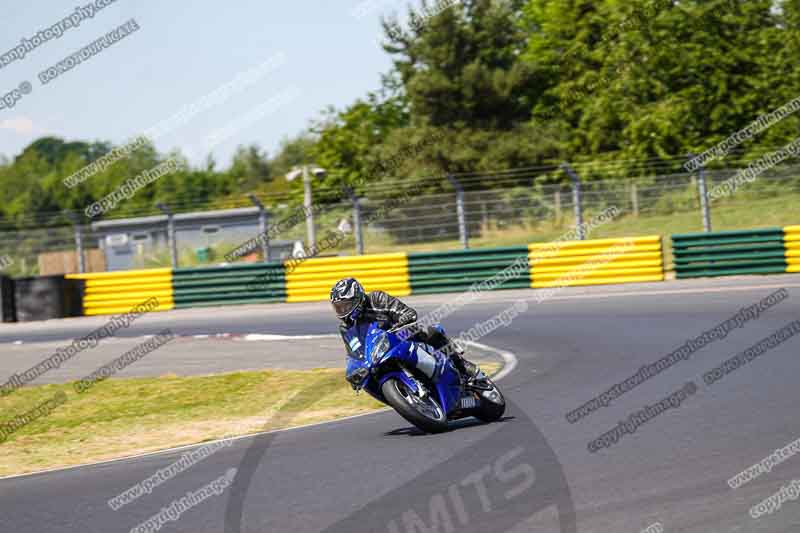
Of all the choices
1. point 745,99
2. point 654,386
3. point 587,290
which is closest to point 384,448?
point 654,386

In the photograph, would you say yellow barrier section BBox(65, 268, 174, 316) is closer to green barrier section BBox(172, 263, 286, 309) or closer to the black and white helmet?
green barrier section BBox(172, 263, 286, 309)

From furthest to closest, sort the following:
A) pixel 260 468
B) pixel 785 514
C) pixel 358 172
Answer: pixel 358 172
pixel 260 468
pixel 785 514

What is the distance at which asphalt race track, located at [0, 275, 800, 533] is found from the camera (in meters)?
6.02

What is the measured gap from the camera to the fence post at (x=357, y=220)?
2427 cm

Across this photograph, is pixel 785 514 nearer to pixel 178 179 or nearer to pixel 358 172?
pixel 358 172

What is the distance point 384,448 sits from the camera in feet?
27.5

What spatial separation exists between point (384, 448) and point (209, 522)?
7.15ft
